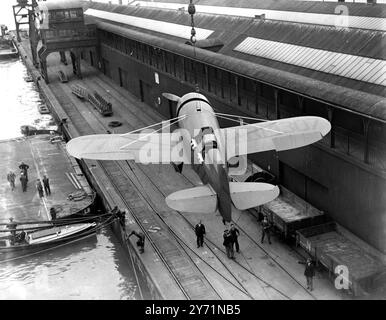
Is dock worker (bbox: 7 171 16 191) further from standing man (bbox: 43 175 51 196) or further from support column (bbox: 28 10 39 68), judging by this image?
support column (bbox: 28 10 39 68)

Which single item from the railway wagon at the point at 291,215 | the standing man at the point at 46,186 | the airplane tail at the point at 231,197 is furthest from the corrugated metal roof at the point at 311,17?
the standing man at the point at 46,186

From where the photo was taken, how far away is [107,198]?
3238 cm

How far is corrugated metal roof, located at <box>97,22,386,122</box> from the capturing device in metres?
20.9

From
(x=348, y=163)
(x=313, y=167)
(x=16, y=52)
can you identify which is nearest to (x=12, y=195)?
(x=313, y=167)

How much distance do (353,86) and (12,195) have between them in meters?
24.4

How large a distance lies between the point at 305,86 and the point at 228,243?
9225mm

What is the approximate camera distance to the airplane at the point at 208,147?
22.1 m

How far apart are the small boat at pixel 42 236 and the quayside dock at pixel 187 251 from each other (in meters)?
2.51

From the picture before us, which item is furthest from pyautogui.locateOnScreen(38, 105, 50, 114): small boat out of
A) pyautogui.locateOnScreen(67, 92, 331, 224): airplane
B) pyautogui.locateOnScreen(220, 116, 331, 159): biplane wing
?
pyautogui.locateOnScreen(220, 116, 331, 159): biplane wing

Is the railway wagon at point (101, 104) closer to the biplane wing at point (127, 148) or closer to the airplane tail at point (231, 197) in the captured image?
the biplane wing at point (127, 148)

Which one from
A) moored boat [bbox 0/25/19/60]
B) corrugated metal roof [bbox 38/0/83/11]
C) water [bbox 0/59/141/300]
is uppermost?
corrugated metal roof [bbox 38/0/83/11]

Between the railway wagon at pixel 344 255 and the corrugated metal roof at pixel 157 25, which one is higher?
the corrugated metal roof at pixel 157 25

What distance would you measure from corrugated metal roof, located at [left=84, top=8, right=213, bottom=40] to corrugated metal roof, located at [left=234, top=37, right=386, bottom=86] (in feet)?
35.5
